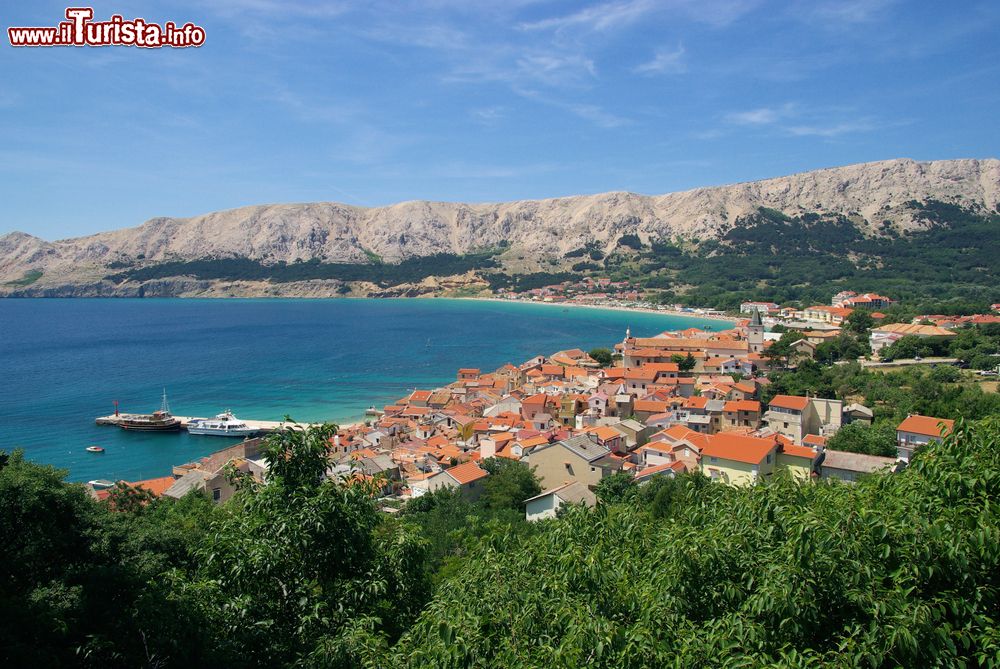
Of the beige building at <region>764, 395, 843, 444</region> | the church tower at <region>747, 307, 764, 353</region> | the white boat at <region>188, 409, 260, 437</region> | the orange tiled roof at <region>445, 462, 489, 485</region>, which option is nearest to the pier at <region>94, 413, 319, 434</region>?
the white boat at <region>188, 409, 260, 437</region>

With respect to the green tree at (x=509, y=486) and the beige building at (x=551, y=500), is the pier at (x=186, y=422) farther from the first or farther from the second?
the beige building at (x=551, y=500)

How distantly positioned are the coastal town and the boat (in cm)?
1304

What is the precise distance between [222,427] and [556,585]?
126 ft

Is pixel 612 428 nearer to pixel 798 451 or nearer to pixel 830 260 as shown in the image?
pixel 798 451

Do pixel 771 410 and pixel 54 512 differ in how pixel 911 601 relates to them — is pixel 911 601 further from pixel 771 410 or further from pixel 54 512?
pixel 771 410

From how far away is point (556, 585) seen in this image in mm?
4848

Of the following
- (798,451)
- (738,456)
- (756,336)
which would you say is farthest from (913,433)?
(756,336)

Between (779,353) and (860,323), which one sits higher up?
(860,323)

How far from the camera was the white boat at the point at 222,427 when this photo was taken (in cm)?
3809

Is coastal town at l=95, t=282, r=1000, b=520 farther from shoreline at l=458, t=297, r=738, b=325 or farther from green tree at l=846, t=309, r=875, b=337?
shoreline at l=458, t=297, r=738, b=325

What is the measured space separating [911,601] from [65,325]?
411 feet

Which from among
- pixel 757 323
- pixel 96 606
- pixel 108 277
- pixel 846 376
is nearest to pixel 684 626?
pixel 96 606

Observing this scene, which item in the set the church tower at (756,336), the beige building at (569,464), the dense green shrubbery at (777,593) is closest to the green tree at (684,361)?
the church tower at (756,336)

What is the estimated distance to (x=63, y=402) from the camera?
46.2 m
